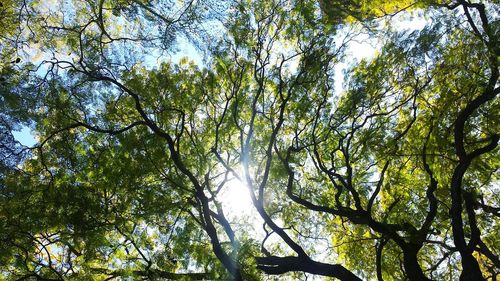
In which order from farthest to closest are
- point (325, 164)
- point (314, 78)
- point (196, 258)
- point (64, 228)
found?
point (325, 164), point (314, 78), point (64, 228), point (196, 258)

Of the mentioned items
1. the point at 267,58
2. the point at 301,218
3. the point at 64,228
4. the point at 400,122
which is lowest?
the point at 64,228

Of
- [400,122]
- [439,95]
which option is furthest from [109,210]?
[439,95]

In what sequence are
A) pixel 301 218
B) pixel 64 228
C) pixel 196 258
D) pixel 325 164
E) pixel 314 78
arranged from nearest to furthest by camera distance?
1. pixel 196 258
2. pixel 64 228
3. pixel 314 78
4. pixel 325 164
5. pixel 301 218

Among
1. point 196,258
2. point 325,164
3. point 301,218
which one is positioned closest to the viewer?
point 196,258

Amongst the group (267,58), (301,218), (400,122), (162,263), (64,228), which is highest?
(267,58)

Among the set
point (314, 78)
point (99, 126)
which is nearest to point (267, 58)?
point (314, 78)

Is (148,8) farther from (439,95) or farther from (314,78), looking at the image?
(439,95)

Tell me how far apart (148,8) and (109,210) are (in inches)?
135

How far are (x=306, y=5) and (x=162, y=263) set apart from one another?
4786 mm

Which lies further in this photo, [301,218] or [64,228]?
[301,218]

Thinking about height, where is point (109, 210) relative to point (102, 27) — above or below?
below

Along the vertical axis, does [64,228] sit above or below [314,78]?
below

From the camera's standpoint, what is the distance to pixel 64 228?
21.3ft

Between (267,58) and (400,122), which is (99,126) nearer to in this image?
(267,58)
